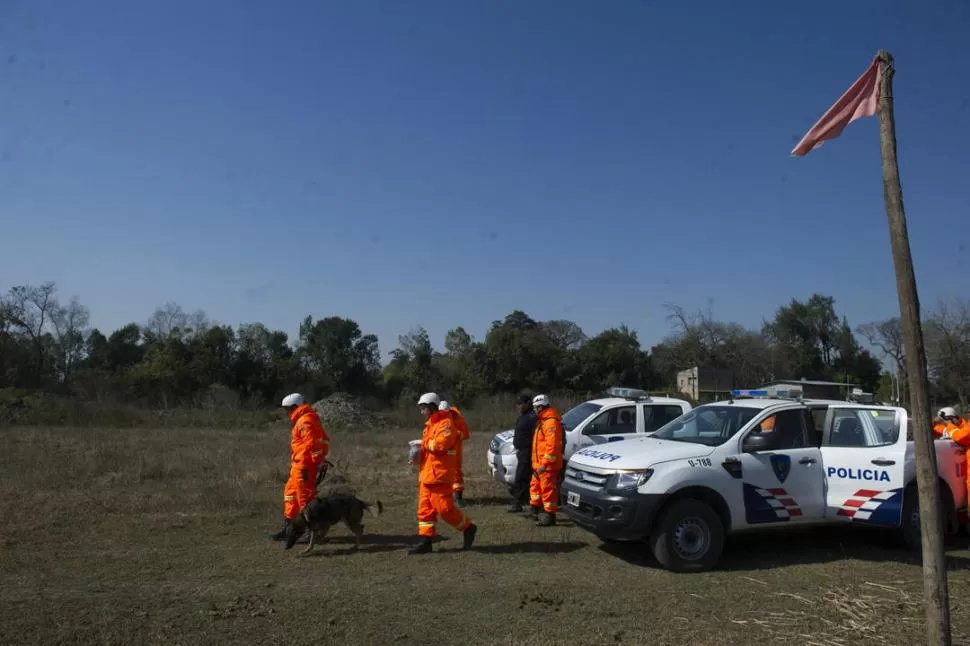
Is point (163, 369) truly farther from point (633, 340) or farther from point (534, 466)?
point (534, 466)

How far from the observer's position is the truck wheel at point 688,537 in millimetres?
7250

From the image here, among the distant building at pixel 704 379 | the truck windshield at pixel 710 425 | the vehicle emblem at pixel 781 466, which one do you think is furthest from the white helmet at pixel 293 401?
the distant building at pixel 704 379

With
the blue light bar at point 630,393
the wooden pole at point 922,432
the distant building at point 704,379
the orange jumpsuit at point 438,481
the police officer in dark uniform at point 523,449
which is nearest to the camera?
the wooden pole at point 922,432

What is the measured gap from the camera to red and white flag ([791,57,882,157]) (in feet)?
15.4

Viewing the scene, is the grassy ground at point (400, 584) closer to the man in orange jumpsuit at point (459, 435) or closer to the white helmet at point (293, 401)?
the man in orange jumpsuit at point (459, 435)

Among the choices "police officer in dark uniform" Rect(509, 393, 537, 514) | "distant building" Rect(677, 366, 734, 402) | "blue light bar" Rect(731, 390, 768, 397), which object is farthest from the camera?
"distant building" Rect(677, 366, 734, 402)

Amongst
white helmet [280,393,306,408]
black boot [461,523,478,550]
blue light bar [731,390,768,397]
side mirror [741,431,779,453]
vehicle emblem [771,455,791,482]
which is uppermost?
blue light bar [731,390,768,397]

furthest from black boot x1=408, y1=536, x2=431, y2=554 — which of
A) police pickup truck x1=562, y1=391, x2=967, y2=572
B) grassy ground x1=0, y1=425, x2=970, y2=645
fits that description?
police pickup truck x1=562, y1=391, x2=967, y2=572

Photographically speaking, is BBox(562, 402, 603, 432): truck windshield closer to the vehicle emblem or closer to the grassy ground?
the grassy ground

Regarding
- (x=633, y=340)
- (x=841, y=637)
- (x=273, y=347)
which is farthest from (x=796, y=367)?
(x=841, y=637)

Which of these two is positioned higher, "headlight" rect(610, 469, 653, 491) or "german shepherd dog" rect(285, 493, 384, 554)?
"headlight" rect(610, 469, 653, 491)

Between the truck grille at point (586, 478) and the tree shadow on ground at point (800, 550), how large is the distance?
0.93 metres

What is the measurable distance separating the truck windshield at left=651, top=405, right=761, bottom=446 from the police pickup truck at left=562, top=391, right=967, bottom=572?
17 mm

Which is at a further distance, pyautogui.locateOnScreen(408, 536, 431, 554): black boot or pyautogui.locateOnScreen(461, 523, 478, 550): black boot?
pyautogui.locateOnScreen(461, 523, 478, 550): black boot
